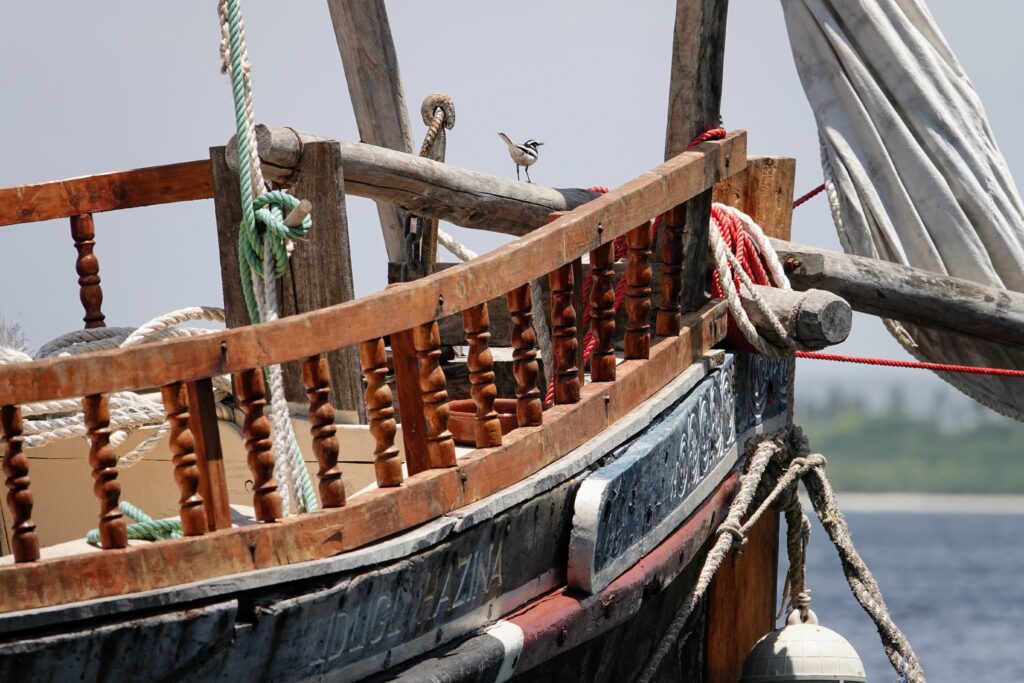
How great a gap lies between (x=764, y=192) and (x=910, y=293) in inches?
25.0

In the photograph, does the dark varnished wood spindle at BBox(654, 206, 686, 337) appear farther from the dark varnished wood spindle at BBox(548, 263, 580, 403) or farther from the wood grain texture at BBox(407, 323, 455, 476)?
the wood grain texture at BBox(407, 323, 455, 476)

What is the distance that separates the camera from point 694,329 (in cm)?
407

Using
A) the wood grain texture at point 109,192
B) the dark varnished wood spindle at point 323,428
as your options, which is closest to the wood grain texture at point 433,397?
the dark varnished wood spindle at point 323,428

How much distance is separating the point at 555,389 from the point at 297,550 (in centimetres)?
97

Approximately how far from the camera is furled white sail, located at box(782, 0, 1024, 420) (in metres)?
5.42

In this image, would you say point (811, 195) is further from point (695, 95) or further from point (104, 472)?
point (104, 472)

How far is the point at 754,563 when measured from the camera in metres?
4.75

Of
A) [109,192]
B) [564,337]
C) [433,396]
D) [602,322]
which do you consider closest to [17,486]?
[433,396]

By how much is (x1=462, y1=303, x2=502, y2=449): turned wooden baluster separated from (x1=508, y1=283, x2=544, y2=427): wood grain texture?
99 millimetres

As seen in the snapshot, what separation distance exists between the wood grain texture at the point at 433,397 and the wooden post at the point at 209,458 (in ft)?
1.42

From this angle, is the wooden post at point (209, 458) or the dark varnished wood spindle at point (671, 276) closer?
the wooden post at point (209, 458)

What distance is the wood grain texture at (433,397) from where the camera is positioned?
301 centimetres

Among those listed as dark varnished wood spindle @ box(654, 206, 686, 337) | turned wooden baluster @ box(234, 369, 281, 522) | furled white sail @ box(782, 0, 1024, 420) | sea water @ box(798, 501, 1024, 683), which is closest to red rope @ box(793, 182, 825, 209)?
furled white sail @ box(782, 0, 1024, 420)

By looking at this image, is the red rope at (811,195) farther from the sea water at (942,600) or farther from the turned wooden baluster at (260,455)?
the sea water at (942,600)
